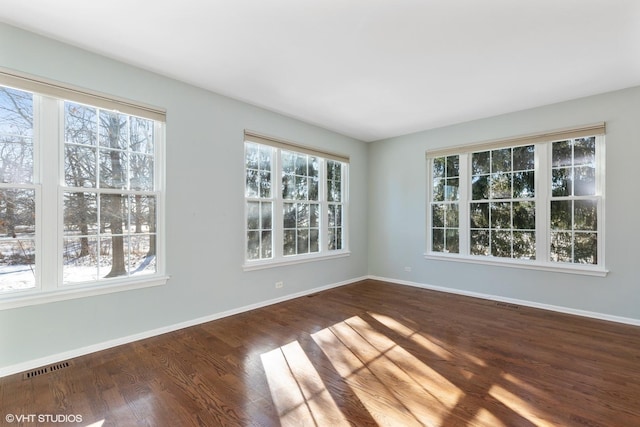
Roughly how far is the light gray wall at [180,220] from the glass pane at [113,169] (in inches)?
17.1

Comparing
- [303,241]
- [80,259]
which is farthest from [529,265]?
[80,259]

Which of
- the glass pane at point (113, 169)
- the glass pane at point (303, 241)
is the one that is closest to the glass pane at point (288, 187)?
the glass pane at point (303, 241)

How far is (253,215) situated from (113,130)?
1844 mm

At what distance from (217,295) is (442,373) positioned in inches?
103

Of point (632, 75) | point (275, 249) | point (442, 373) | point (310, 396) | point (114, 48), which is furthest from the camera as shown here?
point (275, 249)

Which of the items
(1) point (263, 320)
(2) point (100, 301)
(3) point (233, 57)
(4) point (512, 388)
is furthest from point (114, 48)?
(4) point (512, 388)

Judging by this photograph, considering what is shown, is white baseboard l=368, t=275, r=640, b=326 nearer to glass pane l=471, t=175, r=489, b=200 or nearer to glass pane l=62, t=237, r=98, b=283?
glass pane l=471, t=175, r=489, b=200

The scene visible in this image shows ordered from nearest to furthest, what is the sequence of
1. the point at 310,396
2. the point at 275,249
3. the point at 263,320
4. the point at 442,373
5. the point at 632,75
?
the point at 310,396
the point at 442,373
the point at 632,75
the point at 263,320
the point at 275,249

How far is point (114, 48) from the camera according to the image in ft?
8.71

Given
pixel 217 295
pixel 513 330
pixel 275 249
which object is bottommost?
pixel 513 330

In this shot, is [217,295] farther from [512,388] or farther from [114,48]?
[512,388]

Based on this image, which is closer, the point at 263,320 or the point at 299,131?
the point at 263,320

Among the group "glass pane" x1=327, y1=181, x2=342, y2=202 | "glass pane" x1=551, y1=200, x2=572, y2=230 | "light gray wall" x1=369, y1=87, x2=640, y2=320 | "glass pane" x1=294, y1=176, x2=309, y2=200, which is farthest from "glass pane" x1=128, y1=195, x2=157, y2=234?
"glass pane" x1=551, y1=200, x2=572, y2=230

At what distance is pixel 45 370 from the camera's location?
2.36m
